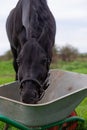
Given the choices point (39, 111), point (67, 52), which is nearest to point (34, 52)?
point (39, 111)

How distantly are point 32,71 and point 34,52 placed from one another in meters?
0.18

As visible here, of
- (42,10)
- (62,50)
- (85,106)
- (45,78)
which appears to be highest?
(42,10)

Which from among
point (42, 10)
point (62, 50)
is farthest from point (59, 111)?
point (62, 50)

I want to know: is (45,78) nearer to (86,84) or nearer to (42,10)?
(86,84)


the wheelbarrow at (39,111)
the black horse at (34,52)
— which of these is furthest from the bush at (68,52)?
the wheelbarrow at (39,111)

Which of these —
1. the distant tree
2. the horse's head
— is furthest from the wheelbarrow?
the distant tree

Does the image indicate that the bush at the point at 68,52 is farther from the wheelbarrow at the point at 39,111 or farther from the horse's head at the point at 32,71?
the wheelbarrow at the point at 39,111

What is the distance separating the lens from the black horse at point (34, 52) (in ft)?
11.2

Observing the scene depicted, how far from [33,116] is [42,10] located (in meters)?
1.53

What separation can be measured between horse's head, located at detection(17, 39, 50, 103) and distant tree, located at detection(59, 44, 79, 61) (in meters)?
17.7

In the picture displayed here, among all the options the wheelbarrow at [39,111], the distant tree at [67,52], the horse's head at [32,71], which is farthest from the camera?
the distant tree at [67,52]

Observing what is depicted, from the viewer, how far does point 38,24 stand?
156 inches

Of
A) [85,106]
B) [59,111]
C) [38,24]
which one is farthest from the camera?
[85,106]

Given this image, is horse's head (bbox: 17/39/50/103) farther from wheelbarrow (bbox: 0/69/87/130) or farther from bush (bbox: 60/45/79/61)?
bush (bbox: 60/45/79/61)
